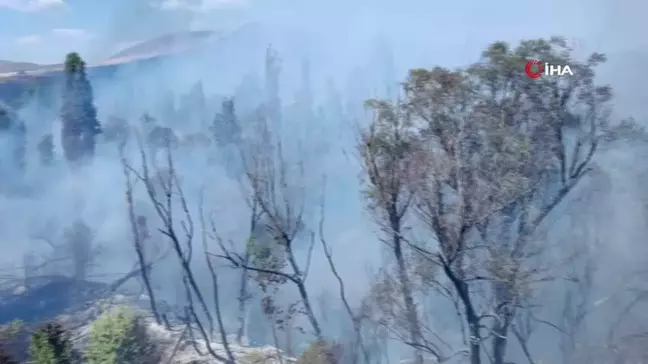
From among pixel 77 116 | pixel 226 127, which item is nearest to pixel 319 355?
pixel 226 127

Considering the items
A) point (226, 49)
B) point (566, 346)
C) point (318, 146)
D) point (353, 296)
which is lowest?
point (566, 346)

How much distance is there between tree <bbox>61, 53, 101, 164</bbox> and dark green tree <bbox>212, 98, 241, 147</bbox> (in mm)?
1375

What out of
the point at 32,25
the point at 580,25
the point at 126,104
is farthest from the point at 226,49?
the point at 580,25

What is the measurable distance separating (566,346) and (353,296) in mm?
2791

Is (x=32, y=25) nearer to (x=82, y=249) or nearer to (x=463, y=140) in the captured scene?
(x=82, y=249)

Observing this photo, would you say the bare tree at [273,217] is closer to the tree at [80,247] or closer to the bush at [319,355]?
the bush at [319,355]

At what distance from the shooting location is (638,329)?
7.22m

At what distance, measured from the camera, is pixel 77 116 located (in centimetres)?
738

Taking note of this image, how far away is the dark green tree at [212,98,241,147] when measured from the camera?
24.1 feet

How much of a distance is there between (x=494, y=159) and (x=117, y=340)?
3.71 m

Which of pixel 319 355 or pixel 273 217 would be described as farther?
pixel 273 217

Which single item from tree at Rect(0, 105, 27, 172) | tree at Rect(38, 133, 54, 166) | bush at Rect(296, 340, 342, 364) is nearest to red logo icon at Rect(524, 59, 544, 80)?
bush at Rect(296, 340, 342, 364)

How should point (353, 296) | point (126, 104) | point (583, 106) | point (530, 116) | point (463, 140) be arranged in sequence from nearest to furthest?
point (463, 140) → point (530, 116) → point (583, 106) → point (353, 296) → point (126, 104)

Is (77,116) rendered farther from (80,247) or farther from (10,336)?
(10,336)
